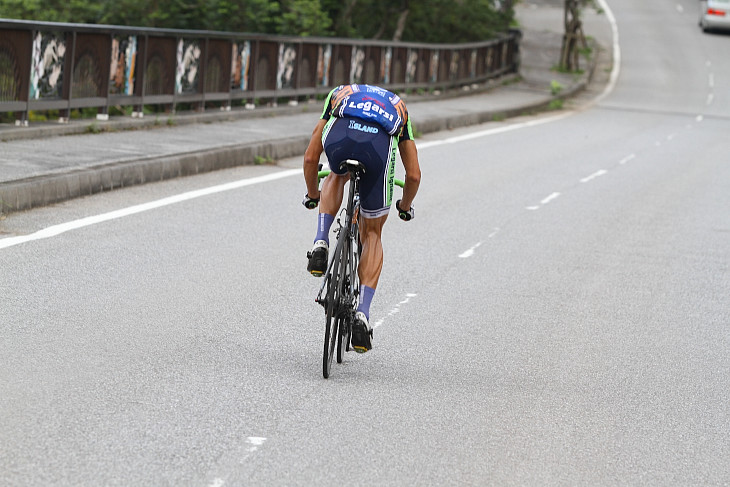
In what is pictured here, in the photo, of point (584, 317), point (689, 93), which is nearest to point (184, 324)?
point (584, 317)

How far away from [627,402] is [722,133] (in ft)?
83.4

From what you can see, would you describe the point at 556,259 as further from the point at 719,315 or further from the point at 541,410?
the point at 541,410

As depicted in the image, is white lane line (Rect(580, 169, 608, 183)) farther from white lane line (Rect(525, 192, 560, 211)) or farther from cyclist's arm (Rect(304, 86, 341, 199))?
cyclist's arm (Rect(304, 86, 341, 199))

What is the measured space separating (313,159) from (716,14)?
2396 inches

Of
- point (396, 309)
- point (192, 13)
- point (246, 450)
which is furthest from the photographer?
point (192, 13)

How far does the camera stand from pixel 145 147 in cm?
1549

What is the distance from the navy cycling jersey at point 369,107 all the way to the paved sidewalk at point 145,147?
5.24 meters

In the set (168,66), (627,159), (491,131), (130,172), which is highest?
(168,66)

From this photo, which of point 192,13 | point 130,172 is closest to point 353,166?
point 130,172

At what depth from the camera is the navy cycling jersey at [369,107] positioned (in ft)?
21.9

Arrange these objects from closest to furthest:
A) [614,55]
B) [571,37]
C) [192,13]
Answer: [192,13] < [571,37] < [614,55]

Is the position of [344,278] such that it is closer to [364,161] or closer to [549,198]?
[364,161]

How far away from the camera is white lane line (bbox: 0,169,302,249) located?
1006 cm

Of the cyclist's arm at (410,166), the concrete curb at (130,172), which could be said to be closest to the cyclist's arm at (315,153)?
the cyclist's arm at (410,166)
